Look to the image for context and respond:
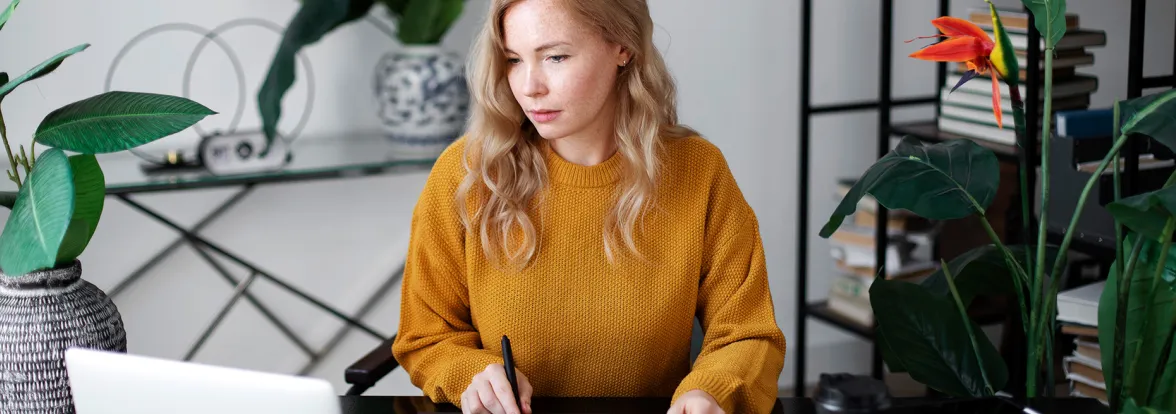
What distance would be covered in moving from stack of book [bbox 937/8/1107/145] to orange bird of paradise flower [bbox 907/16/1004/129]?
813mm

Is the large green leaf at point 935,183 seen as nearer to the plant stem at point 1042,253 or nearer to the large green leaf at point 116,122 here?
the plant stem at point 1042,253

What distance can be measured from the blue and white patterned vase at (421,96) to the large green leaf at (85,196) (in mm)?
968

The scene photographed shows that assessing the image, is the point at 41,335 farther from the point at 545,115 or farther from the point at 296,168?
the point at 296,168

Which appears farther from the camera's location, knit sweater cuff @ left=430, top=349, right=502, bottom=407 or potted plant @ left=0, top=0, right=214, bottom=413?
knit sweater cuff @ left=430, top=349, right=502, bottom=407

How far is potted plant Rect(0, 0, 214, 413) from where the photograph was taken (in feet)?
3.93

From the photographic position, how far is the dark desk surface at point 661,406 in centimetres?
120

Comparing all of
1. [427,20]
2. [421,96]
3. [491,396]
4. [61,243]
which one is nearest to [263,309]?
[421,96]

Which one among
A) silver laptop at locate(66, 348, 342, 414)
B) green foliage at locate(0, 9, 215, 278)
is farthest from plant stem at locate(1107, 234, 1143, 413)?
green foliage at locate(0, 9, 215, 278)

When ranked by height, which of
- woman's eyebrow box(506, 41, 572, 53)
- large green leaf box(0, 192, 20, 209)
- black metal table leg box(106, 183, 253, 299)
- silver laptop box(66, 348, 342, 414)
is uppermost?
woman's eyebrow box(506, 41, 572, 53)

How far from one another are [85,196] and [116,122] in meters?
0.10

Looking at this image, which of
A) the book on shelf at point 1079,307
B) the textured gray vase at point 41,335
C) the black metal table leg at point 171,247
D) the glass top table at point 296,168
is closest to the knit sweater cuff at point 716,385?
the textured gray vase at point 41,335

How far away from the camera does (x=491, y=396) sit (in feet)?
4.03

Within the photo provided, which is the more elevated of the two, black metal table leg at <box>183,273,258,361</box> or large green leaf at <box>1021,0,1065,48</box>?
large green leaf at <box>1021,0,1065,48</box>

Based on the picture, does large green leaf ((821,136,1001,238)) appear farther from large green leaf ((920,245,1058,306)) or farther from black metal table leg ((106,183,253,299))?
black metal table leg ((106,183,253,299))
